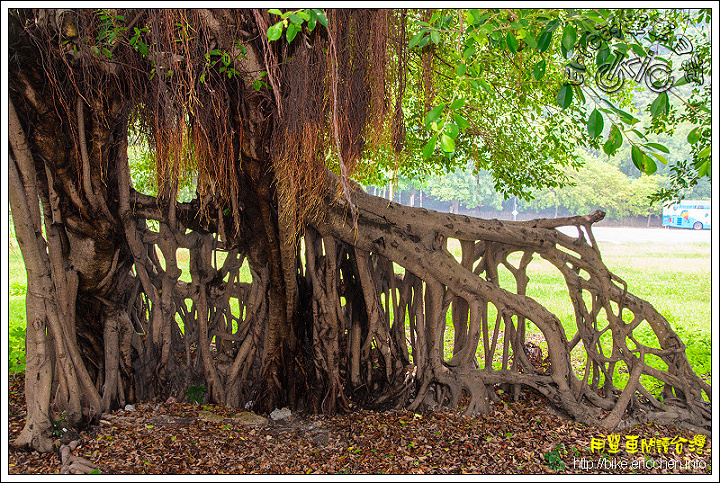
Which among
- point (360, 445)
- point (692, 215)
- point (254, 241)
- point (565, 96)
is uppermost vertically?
point (565, 96)

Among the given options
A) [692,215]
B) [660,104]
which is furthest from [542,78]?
[692,215]

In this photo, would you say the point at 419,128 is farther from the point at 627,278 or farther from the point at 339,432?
the point at 627,278

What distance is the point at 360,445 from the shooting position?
3.44 m

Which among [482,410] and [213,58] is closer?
[213,58]

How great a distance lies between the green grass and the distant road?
2.15ft

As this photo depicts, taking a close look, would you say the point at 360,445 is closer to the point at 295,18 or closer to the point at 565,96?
the point at 565,96

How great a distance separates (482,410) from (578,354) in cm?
343

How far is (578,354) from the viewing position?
21.8 ft

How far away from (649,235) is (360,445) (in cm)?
1937

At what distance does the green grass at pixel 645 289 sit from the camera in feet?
19.5

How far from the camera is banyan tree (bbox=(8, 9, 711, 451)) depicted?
2.77m

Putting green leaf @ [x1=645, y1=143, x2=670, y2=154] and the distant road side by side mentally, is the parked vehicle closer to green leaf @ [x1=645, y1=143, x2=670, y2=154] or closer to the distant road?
the distant road

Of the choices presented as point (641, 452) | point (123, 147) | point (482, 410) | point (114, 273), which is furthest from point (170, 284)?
point (641, 452)

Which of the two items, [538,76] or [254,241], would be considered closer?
[538,76]
